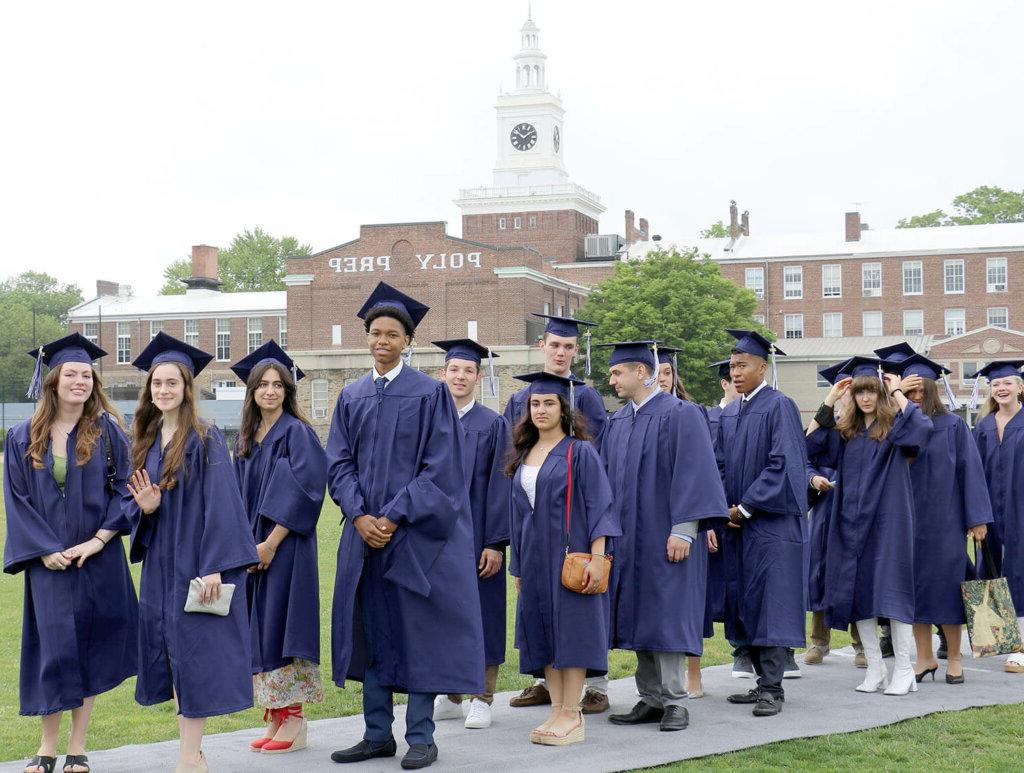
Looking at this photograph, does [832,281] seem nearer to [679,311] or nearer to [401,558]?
[679,311]

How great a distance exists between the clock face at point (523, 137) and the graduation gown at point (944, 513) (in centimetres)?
8626

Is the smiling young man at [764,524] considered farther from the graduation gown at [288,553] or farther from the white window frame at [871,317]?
the white window frame at [871,317]

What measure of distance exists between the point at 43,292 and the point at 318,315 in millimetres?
43693

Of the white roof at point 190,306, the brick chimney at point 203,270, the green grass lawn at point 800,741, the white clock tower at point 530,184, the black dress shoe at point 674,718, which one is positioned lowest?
the green grass lawn at point 800,741

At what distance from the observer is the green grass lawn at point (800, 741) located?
272 inches

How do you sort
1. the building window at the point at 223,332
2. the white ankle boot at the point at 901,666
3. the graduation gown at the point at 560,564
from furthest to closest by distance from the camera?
1. the building window at the point at 223,332
2. the white ankle boot at the point at 901,666
3. the graduation gown at the point at 560,564

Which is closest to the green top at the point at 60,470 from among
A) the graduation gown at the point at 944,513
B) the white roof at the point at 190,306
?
the graduation gown at the point at 944,513

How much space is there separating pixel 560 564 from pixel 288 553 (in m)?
1.56

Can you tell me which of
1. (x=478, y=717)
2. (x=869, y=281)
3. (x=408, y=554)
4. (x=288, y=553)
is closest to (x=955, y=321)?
(x=869, y=281)

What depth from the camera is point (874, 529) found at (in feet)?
29.7

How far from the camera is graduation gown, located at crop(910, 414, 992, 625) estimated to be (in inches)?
367

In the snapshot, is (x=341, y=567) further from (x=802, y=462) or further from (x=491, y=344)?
(x=491, y=344)

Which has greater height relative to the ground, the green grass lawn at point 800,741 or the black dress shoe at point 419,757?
the black dress shoe at point 419,757

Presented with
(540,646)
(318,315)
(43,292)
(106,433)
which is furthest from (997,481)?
(43,292)
